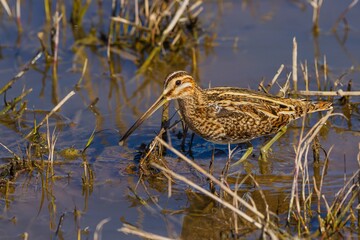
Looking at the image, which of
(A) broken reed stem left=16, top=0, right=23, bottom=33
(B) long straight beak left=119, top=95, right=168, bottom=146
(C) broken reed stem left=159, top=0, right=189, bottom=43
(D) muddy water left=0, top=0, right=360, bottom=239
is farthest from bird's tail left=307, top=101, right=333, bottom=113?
(A) broken reed stem left=16, top=0, right=23, bottom=33

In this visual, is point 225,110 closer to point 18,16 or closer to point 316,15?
point 316,15

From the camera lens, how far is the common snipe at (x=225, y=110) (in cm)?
581

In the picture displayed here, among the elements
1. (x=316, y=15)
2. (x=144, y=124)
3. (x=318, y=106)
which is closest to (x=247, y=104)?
(x=318, y=106)

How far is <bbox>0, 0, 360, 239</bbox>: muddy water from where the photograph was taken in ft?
16.5

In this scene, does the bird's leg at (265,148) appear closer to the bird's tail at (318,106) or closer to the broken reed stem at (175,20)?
the bird's tail at (318,106)

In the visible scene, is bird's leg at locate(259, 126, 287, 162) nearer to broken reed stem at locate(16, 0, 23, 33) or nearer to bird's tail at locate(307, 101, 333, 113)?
bird's tail at locate(307, 101, 333, 113)

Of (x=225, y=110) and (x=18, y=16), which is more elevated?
(x=18, y=16)

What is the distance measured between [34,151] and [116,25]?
211cm

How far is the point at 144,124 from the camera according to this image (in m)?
6.50

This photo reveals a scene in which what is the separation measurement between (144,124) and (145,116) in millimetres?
660

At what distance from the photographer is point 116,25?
25.1 ft

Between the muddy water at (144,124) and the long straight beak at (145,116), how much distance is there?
147 millimetres

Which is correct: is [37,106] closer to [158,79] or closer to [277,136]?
[158,79]

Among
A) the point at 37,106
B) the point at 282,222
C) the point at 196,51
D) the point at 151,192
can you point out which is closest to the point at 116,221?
the point at 151,192
